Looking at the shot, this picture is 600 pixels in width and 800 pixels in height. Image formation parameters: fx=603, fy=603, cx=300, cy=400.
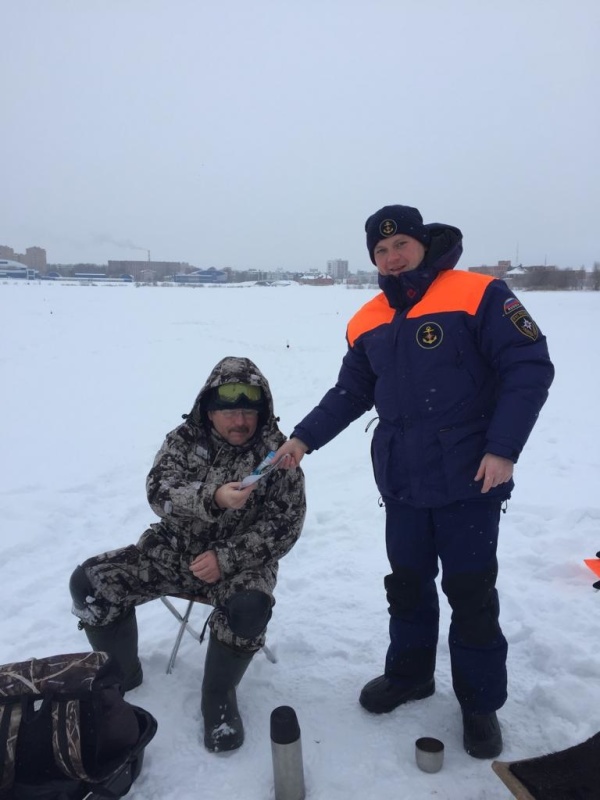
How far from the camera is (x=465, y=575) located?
7.79 ft

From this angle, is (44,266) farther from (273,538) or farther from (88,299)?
(273,538)

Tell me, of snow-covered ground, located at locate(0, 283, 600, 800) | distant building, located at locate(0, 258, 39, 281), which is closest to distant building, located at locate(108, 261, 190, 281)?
distant building, located at locate(0, 258, 39, 281)

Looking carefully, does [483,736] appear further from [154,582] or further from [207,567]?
[154,582]

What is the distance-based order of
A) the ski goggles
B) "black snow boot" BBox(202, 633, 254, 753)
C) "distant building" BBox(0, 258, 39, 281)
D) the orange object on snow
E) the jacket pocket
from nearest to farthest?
the jacket pocket < "black snow boot" BBox(202, 633, 254, 753) < the ski goggles < the orange object on snow < "distant building" BBox(0, 258, 39, 281)

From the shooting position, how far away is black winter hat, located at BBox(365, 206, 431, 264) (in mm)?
2404

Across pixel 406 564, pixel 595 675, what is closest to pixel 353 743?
pixel 406 564

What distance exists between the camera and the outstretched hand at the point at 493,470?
217cm

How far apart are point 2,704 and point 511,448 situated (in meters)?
1.94

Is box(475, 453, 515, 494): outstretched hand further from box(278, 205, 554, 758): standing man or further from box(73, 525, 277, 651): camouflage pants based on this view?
A: box(73, 525, 277, 651): camouflage pants

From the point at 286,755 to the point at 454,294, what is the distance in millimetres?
1779

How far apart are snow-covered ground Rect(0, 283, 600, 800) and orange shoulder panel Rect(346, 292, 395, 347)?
5.42 feet

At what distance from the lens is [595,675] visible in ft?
9.17

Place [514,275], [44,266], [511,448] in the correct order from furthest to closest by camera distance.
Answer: [44,266]
[514,275]
[511,448]

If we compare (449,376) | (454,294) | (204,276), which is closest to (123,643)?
(449,376)
